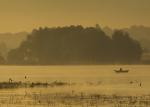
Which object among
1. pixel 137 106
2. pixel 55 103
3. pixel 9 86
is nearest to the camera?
pixel 137 106

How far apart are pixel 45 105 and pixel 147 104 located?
10.5 metres

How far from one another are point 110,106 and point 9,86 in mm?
47294

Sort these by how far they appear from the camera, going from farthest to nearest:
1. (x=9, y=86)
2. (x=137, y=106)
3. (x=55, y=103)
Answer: (x=9, y=86) < (x=55, y=103) < (x=137, y=106)

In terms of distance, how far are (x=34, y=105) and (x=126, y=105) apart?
385 inches

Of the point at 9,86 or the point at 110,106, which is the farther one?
the point at 9,86

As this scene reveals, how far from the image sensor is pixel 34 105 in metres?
65.1

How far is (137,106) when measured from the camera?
201 feet

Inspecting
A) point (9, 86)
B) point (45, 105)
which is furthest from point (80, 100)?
point (9, 86)

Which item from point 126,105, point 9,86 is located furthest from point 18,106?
point 9,86

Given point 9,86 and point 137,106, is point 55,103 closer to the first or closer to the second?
point 137,106

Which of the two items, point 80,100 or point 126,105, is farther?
point 80,100

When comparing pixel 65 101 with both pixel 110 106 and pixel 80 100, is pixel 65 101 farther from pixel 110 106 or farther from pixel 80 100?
pixel 110 106

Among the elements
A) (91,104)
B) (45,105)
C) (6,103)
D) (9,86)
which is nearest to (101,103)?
(91,104)

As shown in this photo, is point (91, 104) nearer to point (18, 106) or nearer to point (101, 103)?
point (101, 103)
